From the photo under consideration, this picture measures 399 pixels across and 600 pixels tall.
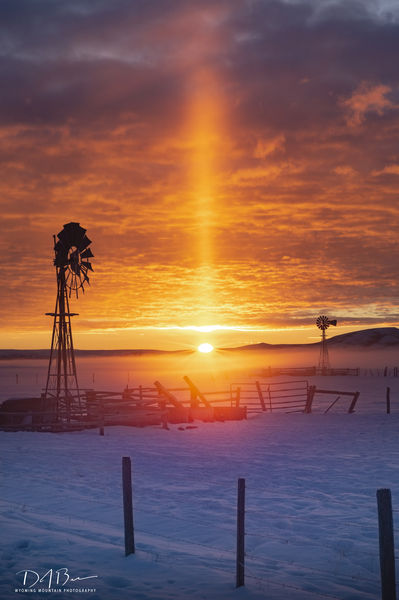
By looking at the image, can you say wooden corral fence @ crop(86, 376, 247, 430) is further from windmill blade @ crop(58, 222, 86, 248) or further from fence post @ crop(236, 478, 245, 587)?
A: fence post @ crop(236, 478, 245, 587)

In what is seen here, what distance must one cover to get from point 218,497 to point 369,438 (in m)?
11.9

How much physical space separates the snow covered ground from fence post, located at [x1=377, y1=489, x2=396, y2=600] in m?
1.14

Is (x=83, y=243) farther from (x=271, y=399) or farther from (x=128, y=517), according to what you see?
(x=271, y=399)

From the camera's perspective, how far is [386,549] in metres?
7.27

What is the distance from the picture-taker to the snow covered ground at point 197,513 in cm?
866

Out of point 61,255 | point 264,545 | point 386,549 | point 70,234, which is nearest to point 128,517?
point 264,545

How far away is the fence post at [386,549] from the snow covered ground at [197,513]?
1137 millimetres

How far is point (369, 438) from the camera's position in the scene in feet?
79.3

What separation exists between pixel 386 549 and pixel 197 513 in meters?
6.04

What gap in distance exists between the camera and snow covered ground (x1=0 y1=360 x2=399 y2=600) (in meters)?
8.66

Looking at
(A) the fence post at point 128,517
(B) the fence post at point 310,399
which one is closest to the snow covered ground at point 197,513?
(A) the fence post at point 128,517

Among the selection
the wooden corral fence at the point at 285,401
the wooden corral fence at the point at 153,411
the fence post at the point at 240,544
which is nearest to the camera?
the fence post at the point at 240,544

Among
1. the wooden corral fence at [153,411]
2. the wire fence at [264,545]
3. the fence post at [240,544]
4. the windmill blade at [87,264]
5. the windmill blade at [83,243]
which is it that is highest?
the windmill blade at [83,243]

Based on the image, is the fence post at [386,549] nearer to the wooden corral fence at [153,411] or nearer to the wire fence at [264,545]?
the wire fence at [264,545]
